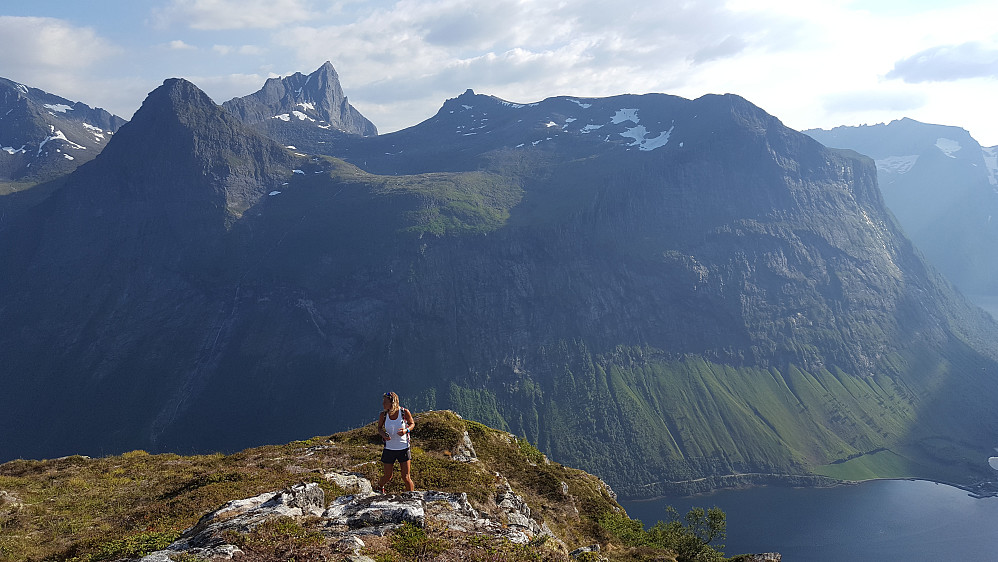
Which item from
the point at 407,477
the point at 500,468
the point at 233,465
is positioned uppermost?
the point at 407,477

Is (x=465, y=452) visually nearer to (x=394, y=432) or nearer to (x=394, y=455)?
(x=394, y=455)

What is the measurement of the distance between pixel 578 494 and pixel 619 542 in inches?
282

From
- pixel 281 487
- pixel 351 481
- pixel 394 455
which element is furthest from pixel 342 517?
pixel 281 487

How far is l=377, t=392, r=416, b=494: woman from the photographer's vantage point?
2420 cm

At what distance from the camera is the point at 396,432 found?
24328 millimetres

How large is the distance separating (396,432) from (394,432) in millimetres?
96

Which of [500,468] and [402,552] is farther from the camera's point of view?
[500,468]

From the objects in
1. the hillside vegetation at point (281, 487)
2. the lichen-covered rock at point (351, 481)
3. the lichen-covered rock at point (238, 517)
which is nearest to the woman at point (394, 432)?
the hillside vegetation at point (281, 487)

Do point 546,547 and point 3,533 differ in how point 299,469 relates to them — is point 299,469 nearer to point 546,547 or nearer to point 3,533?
point 3,533

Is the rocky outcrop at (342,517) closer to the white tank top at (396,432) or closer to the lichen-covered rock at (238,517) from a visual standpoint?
the lichen-covered rock at (238,517)

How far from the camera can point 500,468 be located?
43531 millimetres

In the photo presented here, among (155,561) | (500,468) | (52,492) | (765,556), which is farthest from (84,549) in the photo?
(765,556)

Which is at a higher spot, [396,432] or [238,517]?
[396,432]

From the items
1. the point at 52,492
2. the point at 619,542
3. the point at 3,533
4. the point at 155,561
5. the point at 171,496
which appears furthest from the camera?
the point at 619,542
